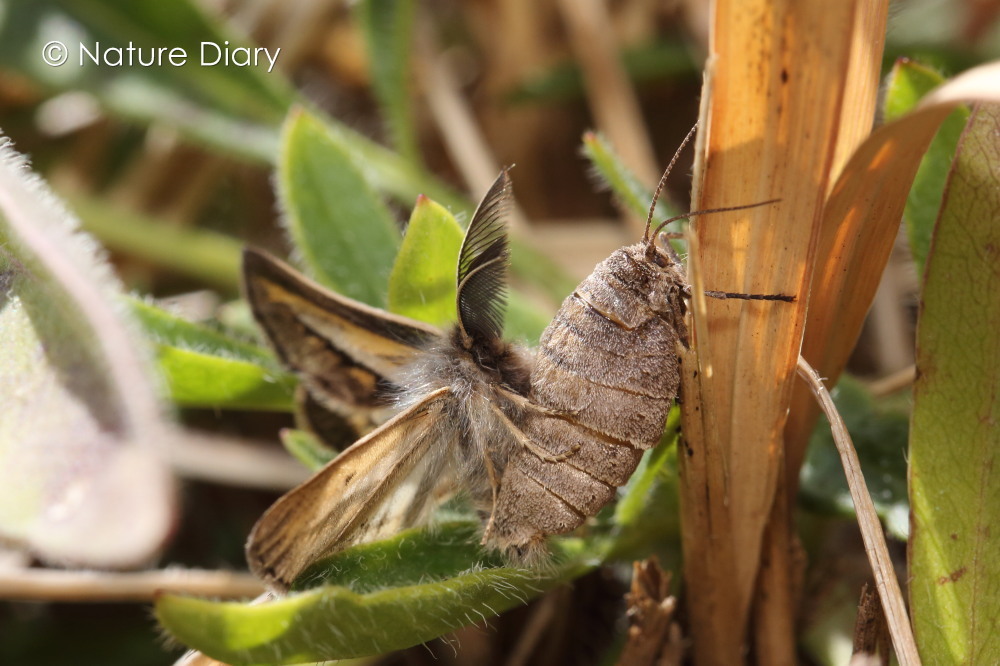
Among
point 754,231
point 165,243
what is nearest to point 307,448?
point 754,231

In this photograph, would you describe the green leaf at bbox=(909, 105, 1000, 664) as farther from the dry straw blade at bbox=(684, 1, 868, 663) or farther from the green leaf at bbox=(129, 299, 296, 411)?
the green leaf at bbox=(129, 299, 296, 411)

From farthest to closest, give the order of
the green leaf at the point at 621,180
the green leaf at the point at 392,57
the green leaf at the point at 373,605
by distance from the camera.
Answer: the green leaf at the point at 392,57 < the green leaf at the point at 621,180 < the green leaf at the point at 373,605

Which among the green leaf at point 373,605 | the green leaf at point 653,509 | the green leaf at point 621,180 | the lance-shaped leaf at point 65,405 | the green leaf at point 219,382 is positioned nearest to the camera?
the green leaf at point 373,605

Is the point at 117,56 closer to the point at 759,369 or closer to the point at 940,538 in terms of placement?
the point at 759,369

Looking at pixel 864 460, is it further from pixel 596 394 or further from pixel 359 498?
pixel 359 498

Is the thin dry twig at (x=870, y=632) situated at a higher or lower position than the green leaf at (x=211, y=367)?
lower

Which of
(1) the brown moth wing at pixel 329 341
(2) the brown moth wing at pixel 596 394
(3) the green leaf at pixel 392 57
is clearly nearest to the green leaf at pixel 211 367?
(1) the brown moth wing at pixel 329 341

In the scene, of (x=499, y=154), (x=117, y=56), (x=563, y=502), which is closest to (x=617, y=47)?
(x=499, y=154)

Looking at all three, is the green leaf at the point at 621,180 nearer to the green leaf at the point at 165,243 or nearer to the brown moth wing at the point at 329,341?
the brown moth wing at the point at 329,341
